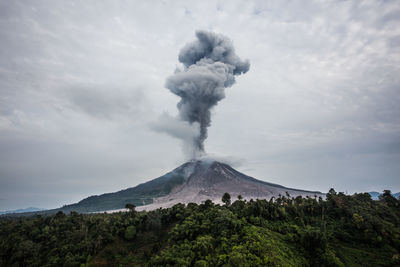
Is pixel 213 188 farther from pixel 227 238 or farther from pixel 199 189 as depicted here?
pixel 227 238

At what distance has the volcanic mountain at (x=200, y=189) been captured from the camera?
9536 cm

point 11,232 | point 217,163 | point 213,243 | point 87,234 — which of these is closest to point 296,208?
point 213,243

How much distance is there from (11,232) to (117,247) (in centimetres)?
2688

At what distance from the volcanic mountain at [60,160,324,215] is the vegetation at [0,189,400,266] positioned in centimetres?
4283

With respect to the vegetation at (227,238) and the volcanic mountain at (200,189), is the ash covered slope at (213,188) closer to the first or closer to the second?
the volcanic mountain at (200,189)

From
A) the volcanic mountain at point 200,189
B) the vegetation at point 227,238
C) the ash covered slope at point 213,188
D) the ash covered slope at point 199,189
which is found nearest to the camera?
the vegetation at point 227,238

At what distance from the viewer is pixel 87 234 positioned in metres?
42.0

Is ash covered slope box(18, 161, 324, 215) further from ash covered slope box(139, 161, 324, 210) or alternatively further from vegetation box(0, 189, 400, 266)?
vegetation box(0, 189, 400, 266)

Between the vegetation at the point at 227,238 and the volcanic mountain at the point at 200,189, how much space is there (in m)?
42.8

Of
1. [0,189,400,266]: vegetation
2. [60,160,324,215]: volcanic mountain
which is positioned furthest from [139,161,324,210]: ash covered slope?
[0,189,400,266]: vegetation

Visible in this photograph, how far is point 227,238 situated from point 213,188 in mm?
75578

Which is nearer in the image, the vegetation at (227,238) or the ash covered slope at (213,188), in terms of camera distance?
the vegetation at (227,238)

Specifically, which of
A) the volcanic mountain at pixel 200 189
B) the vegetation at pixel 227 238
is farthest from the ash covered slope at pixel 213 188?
the vegetation at pixel 227 238

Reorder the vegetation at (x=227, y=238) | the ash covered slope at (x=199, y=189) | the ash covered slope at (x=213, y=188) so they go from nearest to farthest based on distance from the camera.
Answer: the vegetation at (x=227, y=238)
the ash covered slope at (x=213, y=188)
the ash covered slope at (x=199, y=189)
